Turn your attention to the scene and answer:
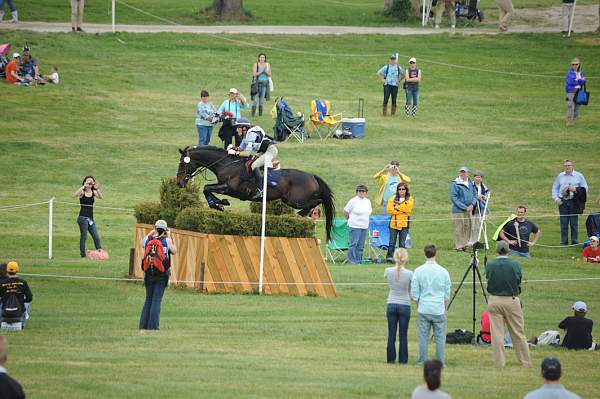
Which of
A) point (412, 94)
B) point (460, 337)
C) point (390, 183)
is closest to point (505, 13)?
point (412, 94)

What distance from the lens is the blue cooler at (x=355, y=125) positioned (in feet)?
124

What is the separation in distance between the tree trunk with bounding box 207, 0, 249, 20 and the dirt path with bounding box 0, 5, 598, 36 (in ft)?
4.69

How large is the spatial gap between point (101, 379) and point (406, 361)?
4.20 metres

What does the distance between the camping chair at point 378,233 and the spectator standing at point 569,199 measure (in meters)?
4.21

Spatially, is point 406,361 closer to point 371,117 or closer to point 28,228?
point 28,228

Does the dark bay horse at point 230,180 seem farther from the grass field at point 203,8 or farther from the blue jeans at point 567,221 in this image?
the grass field at point 203,8

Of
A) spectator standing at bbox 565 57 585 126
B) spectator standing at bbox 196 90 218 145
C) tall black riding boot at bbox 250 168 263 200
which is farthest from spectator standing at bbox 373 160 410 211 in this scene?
spectator standing at bbox 565 57 585 126

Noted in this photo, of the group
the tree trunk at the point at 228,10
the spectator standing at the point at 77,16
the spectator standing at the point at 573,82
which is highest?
the tree trunk at the point at 228,10

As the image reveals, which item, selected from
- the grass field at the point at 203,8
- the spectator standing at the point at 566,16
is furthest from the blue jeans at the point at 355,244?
the spectator standing at the point at 566,16

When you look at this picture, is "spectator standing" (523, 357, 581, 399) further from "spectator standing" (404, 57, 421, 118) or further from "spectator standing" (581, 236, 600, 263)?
"spectator standing" (404, 57, 421, 118)

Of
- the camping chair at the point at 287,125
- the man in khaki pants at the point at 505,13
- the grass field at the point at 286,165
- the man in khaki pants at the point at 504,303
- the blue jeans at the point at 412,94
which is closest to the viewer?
the grass field at the point at 286,165

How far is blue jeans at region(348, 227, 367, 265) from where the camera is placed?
26734 mm

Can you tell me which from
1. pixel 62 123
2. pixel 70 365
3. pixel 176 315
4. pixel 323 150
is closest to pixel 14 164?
pixel 62 123

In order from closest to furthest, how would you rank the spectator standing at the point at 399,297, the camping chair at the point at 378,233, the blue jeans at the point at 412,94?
the spectator standing at the point at 399,297, the camping chair at the point at 378,233, the blue jeans at the point at 412,94
